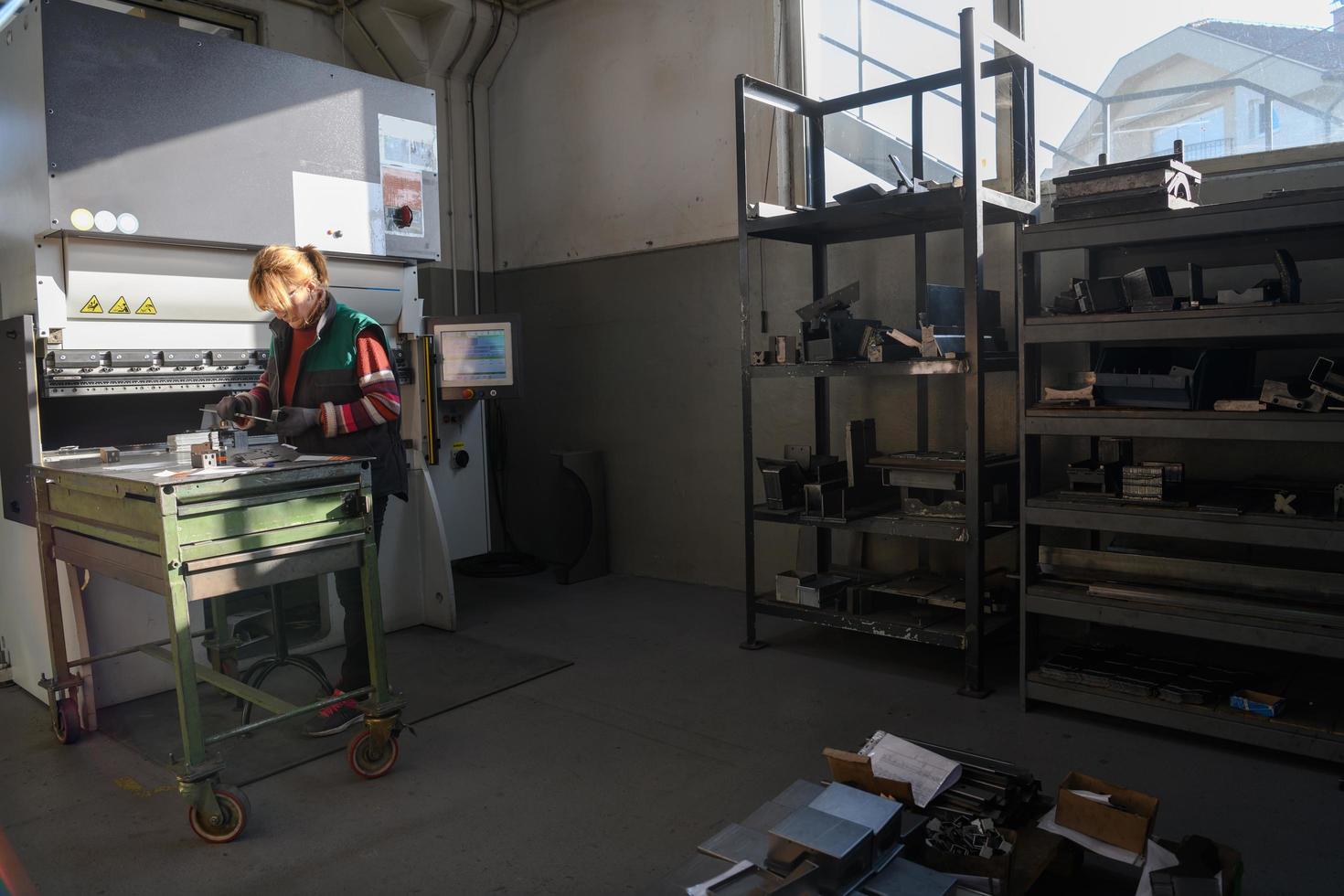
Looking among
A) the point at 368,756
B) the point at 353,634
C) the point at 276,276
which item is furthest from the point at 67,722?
the point at 276,276

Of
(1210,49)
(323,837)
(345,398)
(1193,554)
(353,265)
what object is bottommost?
(323,837)

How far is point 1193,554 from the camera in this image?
2.80 metres

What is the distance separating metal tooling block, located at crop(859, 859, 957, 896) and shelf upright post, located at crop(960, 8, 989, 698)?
1.40 m

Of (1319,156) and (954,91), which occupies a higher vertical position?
(954,91)

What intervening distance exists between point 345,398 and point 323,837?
119 centimetres

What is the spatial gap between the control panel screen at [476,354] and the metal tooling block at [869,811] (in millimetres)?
2742

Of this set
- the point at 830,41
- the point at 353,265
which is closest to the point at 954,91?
the point at 830,41

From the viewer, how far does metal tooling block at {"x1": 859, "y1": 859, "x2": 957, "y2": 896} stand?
152 cm

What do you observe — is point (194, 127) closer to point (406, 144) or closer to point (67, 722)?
point (406, 144)

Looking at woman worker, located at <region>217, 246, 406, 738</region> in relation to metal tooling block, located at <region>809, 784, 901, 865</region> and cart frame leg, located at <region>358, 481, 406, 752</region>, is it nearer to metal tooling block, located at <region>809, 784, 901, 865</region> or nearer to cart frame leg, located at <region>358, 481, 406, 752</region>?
cart frame leg, located at <region>358, 481, 406, 752</region>

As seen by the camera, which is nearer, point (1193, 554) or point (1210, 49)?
point (1193, 554)

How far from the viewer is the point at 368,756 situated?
8.05 ft

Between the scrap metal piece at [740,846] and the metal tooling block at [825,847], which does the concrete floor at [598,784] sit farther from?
the metal tooling block at [825,847]

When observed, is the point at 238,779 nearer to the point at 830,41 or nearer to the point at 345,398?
the point at 345,398
